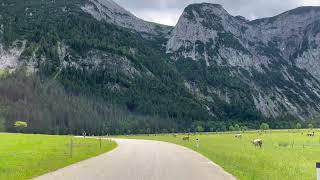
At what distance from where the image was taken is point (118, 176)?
27.5 metres

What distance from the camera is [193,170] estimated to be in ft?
104

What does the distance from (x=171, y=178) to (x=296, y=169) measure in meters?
10.4

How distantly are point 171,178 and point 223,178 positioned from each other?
2.97m

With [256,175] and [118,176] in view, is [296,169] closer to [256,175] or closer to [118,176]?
[256,175]

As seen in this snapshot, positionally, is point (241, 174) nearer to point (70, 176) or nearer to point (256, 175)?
point (256, 175)

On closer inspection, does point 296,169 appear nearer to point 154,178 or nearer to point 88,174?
point 154,178

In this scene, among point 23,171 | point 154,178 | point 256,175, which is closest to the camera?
point 154,178

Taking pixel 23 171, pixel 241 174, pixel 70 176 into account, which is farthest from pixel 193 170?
pixel 23 171

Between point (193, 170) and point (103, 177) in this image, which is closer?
point (103, 177)

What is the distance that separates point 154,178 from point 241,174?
592 cm

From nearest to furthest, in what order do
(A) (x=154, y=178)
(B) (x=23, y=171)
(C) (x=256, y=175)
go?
(A) (x=154, y=178) < (C) (x=256, y=175) < (B) (x=23, y=171)

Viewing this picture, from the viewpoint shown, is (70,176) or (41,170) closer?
(70,176)

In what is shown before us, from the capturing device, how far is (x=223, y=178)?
86.9 feet

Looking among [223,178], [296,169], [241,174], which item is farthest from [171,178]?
[296,169]
